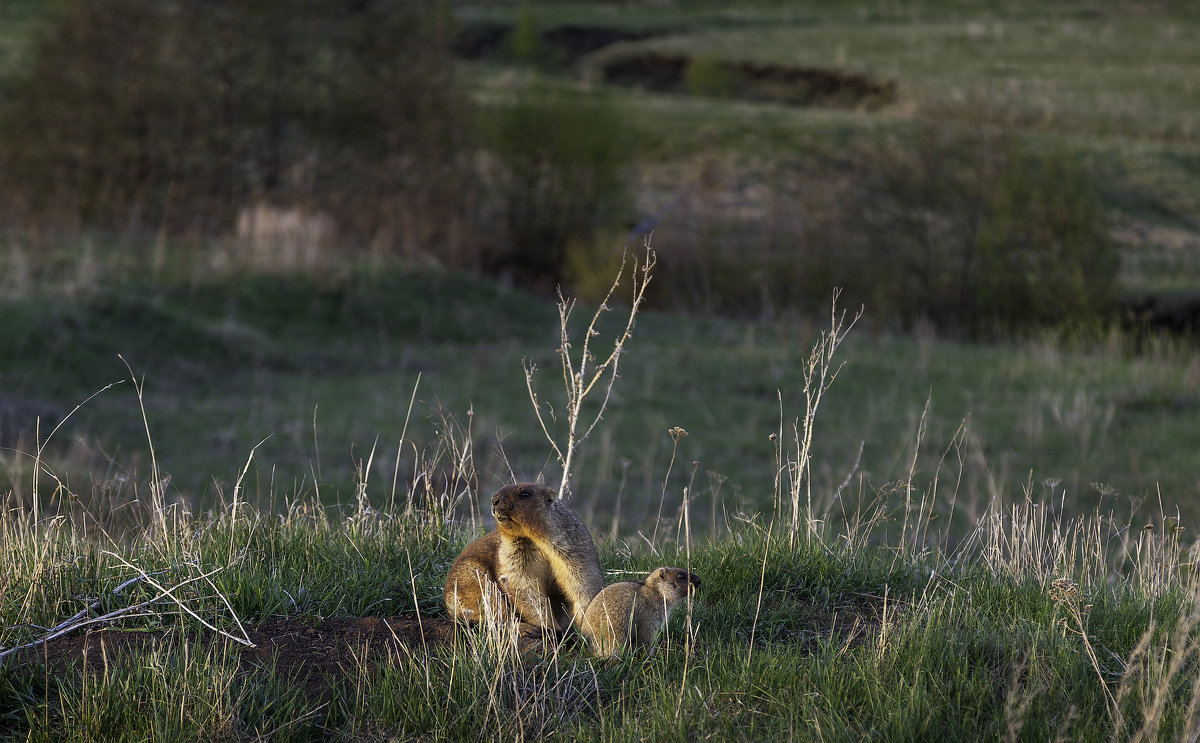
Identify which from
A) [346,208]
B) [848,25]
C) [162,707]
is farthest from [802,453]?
[848,25]

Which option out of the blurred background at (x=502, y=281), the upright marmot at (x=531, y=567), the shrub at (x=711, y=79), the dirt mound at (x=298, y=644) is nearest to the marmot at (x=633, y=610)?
the upright marmot at (x=531, y=567)

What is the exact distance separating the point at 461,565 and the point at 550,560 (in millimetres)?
346

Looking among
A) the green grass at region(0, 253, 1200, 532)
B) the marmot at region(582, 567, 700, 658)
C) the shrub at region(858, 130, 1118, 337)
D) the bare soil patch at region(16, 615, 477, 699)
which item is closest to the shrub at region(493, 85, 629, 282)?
the shrub at region(858, 130, 1118, 337)

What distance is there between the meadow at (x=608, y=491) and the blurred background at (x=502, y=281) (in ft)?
0.35

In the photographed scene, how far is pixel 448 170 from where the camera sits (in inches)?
1030

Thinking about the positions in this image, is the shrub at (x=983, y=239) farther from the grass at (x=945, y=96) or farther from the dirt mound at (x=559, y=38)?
the dirt mound at (x=559, y=38)

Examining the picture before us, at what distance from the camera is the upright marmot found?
3631mm

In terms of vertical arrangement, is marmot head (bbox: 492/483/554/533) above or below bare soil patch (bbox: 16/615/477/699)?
above

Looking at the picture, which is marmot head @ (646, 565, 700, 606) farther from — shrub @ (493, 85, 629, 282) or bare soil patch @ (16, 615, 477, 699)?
shrub @ (493, 85, 629, 282)

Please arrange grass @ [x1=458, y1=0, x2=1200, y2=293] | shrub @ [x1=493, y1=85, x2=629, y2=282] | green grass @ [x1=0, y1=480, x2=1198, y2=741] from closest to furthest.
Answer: green grass @ [x1=0, y1=480, x2=1198, y2=741]
shrub @ [x1=493, y1=85, x2=629, y2=282]
grass @ [x1=458, y1=0, x2=1200, y2=293]

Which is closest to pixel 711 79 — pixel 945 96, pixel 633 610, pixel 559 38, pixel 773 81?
pixel 773 81

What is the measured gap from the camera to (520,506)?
358 centimetres

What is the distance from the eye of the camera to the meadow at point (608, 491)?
11.2 ft

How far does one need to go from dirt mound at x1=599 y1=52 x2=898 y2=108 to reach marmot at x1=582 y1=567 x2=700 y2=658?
174 feet
